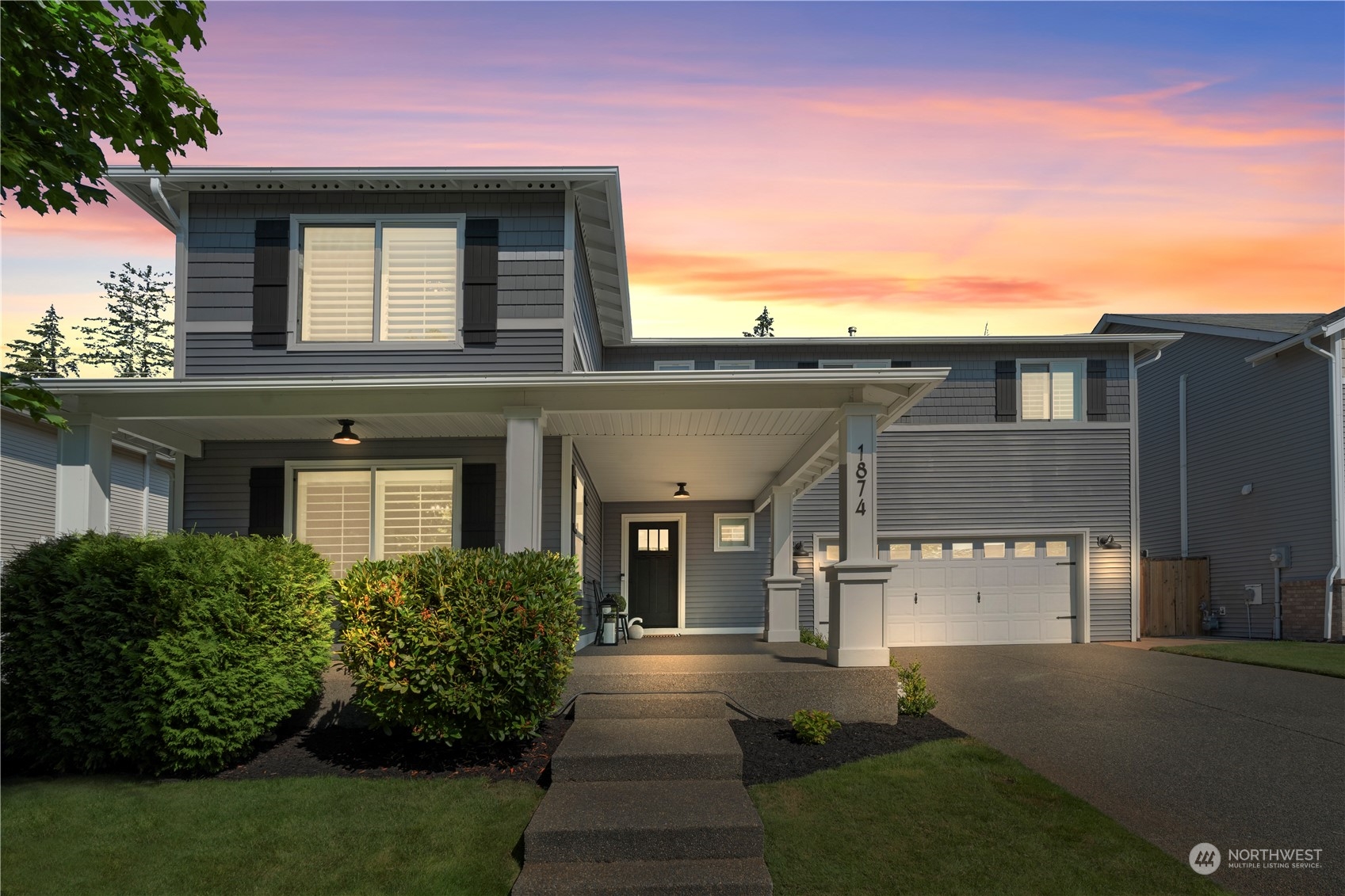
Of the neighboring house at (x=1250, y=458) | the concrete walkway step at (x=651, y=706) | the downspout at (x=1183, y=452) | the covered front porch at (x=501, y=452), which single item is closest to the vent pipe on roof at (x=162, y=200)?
the covered front porch at (x=501, y=452)

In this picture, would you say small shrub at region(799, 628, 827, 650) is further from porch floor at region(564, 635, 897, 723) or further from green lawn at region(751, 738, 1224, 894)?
green lawn at region(751, 738, 1224, 894)

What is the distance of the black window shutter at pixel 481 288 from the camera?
10.6m

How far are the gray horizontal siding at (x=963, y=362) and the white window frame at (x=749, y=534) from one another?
2895 mm

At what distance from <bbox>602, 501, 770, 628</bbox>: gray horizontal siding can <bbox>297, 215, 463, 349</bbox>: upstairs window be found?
795 cm

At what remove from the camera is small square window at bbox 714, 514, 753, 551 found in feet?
59.9

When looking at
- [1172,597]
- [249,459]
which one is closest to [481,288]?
[249,459]

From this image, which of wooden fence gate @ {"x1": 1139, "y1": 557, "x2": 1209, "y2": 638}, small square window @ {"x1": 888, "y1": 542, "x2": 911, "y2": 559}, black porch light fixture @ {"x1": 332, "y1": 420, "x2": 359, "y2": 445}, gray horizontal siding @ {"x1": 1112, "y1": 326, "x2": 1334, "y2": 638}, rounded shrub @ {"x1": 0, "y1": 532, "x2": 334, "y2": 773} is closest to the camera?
rounded shrub @ {"x1": 0, "y1": 532, "x2": 334, "y2": 773}

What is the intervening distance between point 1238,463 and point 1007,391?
550 cm

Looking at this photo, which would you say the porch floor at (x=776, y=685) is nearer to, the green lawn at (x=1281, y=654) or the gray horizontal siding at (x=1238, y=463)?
the green lawn at (x=1281, y=654)

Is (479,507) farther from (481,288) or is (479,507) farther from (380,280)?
(380,280)

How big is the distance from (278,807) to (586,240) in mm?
8020

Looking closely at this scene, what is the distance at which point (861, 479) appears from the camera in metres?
8.55

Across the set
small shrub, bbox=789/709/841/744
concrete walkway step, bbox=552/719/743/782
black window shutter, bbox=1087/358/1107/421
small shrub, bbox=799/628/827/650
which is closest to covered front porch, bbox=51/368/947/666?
small shrub, bbox=799/628/827/650

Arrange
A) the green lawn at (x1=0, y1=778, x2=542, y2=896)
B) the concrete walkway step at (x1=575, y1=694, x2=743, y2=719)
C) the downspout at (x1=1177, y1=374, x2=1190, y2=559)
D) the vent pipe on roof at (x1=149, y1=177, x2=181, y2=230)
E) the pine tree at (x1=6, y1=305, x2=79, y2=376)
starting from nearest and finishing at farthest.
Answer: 1. the green lawn at (x1=0, y1=778, x2=542, y2=896)
2. the concrete walkway step at (x1=575, y1=694, x2=743, y2=719)
3. the vent pipe on roof at (x1=149, y1=177, x2=181, y2=230)
4. the downspout at (x1=1177, y1=374, x2=1190, y2=559)
5. the pine tree at (x1=6, y1=305, x2=79, y2=376)
